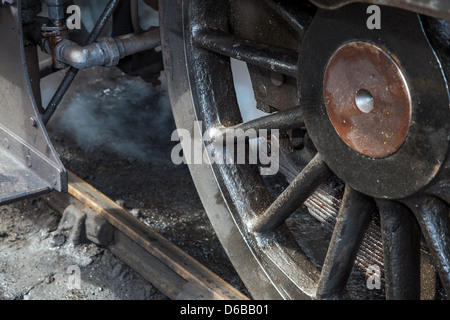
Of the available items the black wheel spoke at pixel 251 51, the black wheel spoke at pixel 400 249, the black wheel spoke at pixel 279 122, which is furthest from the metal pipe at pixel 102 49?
the black wheel spoke at pixel 400 249

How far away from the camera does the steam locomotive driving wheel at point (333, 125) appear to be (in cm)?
145

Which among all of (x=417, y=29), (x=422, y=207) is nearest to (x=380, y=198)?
(x=422, y=207)

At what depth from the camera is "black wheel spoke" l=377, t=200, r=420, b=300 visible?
167 centimetres

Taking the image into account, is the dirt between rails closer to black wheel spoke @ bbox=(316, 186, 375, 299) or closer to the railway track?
the railway track

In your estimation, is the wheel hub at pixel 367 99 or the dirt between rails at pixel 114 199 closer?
the wheel hub at pixel 367 99

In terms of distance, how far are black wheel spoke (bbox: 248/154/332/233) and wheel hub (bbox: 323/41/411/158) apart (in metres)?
0.20

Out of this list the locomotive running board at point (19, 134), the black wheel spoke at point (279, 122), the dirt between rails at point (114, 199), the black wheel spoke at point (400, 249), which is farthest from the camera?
the dirt between rails at point (114, 199)

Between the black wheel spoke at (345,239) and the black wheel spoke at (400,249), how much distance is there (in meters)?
0.09

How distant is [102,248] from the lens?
3.03m

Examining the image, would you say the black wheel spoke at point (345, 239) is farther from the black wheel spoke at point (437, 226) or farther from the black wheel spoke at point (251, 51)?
the black wheel spoke at point (251, 51)

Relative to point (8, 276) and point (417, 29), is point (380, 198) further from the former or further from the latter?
point (8, 276)

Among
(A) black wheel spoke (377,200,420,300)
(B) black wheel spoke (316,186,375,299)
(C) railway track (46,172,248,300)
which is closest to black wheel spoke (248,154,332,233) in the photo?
(B) black wheel spoke (316,186,375,299)

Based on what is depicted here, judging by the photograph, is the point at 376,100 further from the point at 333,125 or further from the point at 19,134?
the point at 19,134

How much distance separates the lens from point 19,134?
8.49 ft
